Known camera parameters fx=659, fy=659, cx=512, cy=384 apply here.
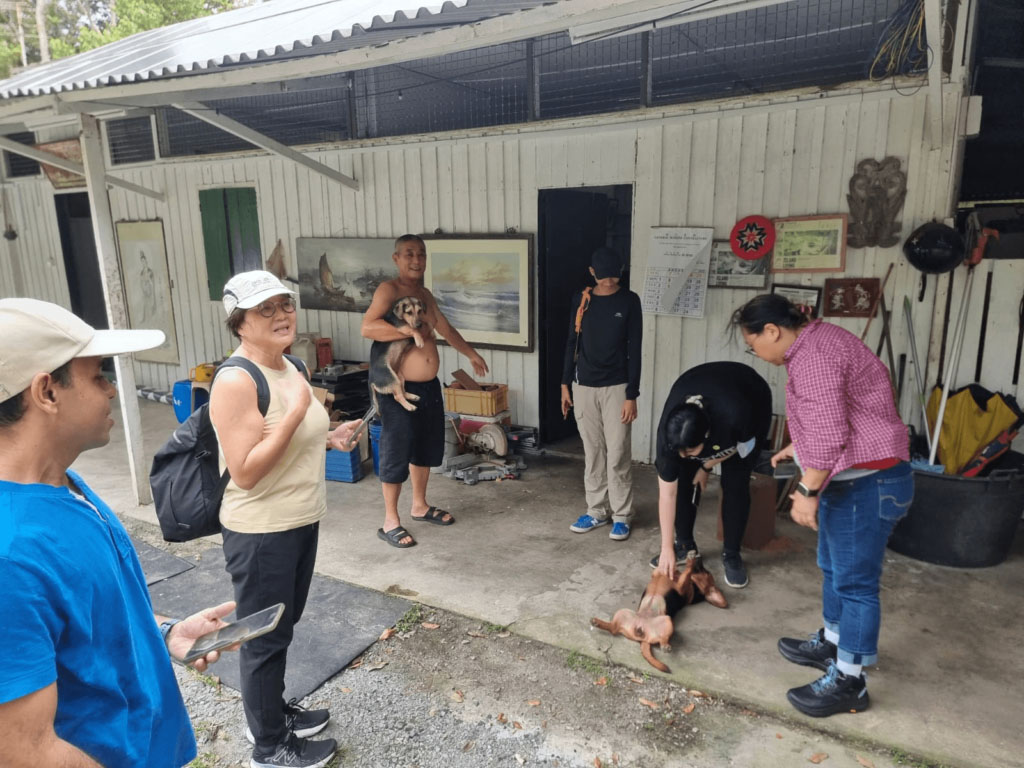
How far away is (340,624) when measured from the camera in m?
3.55

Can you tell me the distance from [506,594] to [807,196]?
3.58 metres

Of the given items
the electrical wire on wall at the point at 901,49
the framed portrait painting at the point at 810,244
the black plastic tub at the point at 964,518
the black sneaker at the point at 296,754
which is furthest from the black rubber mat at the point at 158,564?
the electrical wire on wall at the point at 901,49

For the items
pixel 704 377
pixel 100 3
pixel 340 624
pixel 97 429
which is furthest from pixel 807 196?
pixel 100 3

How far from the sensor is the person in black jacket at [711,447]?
11.0ft

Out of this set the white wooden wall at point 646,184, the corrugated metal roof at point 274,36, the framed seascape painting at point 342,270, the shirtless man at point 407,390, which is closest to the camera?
the corrugated metal roof at point 274,36

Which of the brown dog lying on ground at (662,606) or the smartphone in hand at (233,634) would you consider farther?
the brown dog lying on ground at (662,606)

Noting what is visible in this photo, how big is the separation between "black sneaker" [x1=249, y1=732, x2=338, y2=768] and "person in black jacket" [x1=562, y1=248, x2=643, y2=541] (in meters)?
2.40

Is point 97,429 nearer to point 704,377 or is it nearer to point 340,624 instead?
point 340,624

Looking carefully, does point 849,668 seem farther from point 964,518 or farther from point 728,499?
point 964,518

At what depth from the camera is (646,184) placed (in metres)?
5.46

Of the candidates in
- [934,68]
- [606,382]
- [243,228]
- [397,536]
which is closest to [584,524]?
[606,382]

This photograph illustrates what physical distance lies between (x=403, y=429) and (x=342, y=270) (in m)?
3.30

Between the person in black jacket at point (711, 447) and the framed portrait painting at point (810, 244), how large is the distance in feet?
5.31

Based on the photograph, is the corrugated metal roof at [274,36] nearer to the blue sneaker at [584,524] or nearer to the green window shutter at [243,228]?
the green window shutter at [243,228]
